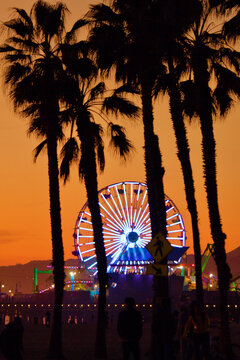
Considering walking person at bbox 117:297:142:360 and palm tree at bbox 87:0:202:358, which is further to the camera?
palm tree at bbox 87:0:202:358

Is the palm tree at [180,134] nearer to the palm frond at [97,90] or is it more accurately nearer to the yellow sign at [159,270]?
the palm frond at [97,90]

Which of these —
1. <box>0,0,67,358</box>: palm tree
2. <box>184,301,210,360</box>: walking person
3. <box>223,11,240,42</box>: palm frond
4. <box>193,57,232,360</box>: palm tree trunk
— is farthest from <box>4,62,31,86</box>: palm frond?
<box>184,301,210,360</box>: walking person

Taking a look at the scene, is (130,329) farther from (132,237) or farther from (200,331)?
(132,237)

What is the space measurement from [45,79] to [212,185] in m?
7.21

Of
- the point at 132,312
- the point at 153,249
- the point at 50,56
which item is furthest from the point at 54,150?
the point at 132,312

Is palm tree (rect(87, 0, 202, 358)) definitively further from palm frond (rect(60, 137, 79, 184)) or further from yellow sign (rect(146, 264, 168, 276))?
palm frond (rect(60, 137, 79, 184))

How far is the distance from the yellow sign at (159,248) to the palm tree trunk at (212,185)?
412cm

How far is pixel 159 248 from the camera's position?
15.3 m

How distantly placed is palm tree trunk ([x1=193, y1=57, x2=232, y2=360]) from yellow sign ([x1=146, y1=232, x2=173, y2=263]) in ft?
13.5

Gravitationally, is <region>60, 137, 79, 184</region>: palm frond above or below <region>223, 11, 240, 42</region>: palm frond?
below

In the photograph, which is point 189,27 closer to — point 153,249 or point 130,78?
point 130,78

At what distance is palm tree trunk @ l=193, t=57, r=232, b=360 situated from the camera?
18469mm

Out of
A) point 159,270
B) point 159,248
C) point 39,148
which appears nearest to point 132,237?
point 39,148

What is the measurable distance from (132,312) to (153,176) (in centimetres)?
772
